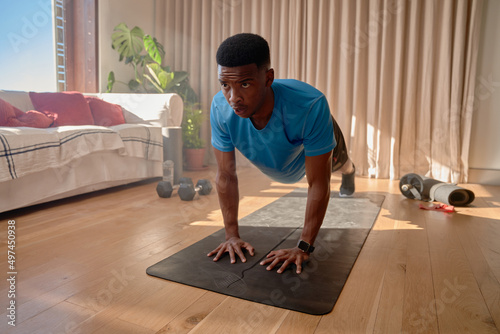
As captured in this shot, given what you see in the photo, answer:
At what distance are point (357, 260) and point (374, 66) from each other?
2.44m

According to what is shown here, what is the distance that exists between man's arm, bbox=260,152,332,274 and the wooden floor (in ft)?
0.69

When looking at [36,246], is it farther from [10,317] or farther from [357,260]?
[357,260]

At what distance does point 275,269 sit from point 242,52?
0.76 metres

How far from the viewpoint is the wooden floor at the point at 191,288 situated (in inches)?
42.1

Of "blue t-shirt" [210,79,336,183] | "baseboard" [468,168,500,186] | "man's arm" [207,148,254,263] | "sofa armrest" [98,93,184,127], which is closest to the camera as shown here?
"blue t-shirt" [210,79,336,183]

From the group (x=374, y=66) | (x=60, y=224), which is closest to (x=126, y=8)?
(x=374, y=66)

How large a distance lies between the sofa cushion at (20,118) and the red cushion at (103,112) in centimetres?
43

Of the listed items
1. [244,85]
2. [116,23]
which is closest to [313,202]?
[244,85]

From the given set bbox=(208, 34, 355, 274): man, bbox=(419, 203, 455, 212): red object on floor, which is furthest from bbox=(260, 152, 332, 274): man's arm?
bbox=(419, 203, 455, 212): red object on floor

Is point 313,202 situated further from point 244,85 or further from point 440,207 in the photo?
point 440,207

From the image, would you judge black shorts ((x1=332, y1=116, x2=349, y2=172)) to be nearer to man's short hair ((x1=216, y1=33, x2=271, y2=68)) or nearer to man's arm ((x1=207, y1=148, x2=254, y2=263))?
man's arm ((x1=207, y1=148, x2=254, y2=263))

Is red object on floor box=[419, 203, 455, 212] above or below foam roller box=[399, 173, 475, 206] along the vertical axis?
below

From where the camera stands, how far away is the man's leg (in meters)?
2.00

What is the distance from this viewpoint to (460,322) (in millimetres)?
1091
